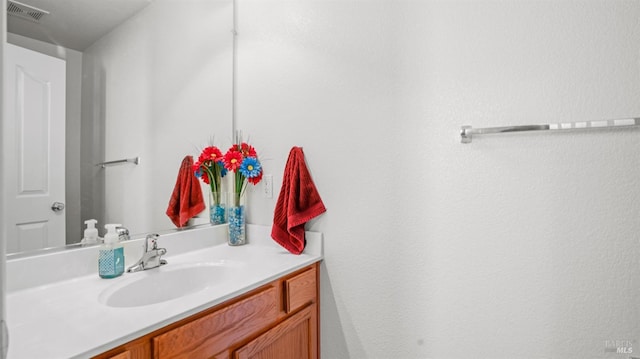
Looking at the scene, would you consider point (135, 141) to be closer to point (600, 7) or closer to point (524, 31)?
point (524, 31)

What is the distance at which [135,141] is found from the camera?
1317 millimetres

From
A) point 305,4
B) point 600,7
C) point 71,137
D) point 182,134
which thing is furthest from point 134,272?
point 600,7

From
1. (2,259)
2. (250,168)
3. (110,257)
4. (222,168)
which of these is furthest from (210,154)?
(2,259)

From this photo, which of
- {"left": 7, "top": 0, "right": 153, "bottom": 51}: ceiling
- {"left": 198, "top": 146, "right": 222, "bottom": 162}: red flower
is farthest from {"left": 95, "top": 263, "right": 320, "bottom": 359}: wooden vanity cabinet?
{"left": 7, "top": 0, "right": 153, "bottom": 51}: ceiling

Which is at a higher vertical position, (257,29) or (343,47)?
(257,29)

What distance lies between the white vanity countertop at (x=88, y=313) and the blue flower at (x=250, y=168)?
0.43 m

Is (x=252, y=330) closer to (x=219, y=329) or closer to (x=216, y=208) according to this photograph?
(x=219, y=329)

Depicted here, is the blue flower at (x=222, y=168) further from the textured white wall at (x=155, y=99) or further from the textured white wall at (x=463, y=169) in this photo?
the textured white wall at (x=463, y=169)

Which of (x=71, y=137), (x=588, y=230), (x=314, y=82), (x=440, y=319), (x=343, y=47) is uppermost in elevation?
(x=343, y=47)

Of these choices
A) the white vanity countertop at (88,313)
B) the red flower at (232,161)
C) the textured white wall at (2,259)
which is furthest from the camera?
the red flower at (232,161)

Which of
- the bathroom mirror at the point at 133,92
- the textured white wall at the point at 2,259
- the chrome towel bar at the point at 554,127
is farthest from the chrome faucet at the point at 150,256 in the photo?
the chrome towel bar at the point at 554,127

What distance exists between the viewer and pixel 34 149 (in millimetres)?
1027

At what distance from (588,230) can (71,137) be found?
1743 mm

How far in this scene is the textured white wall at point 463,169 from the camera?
0.96 m
